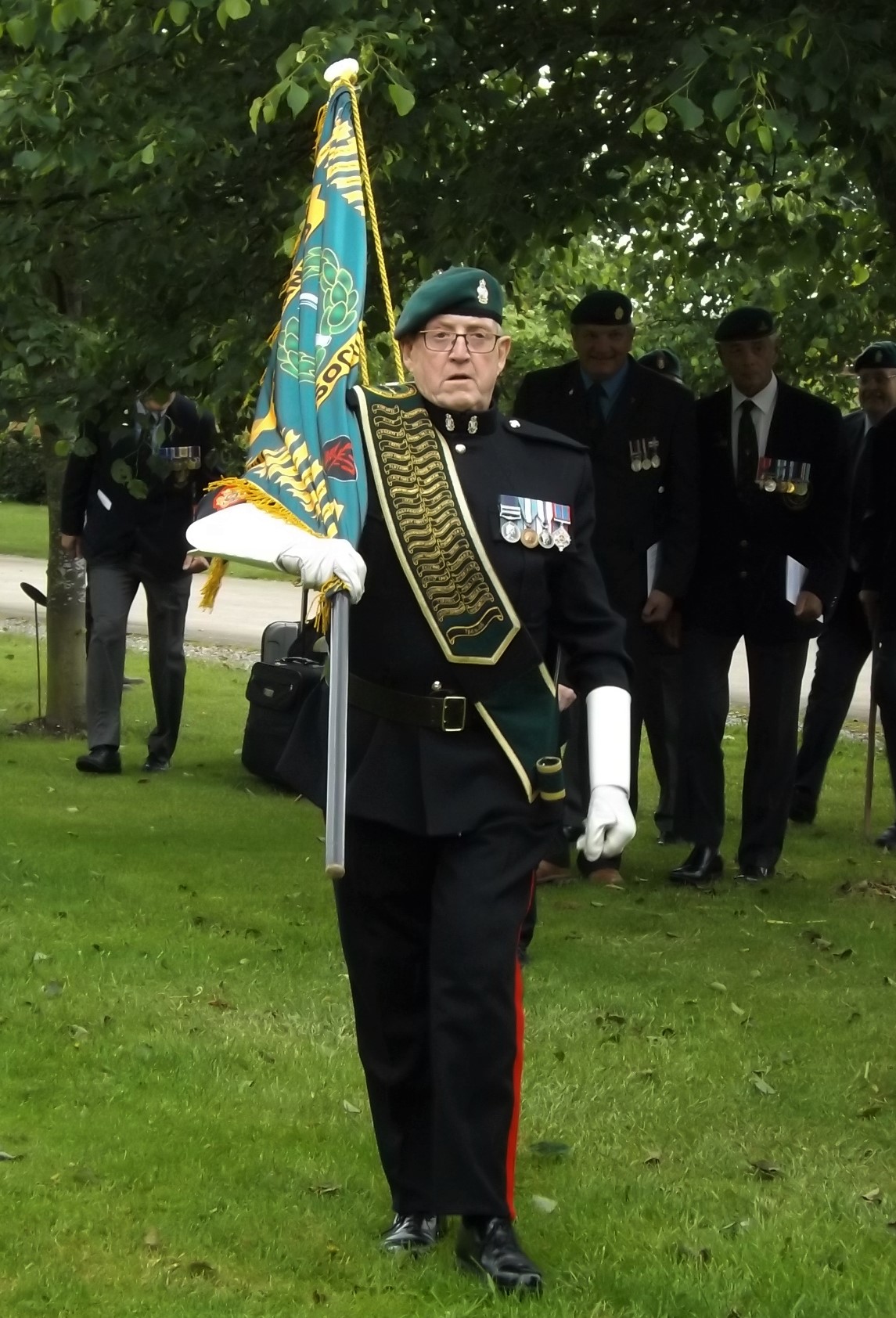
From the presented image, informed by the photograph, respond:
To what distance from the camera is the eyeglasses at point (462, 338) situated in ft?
15.9

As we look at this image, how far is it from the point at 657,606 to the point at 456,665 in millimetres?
4433

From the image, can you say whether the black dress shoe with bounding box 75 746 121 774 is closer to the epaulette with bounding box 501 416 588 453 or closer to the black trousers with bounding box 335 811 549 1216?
the black trousers with bounding box 335 811 549 1216

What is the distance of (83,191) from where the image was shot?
30.8 feet

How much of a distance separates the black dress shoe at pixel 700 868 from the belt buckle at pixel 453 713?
4.62 metres

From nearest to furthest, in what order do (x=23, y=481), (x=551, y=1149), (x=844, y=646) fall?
(x=551, y=1149), (x=844, y=646), (x=23, y=481)

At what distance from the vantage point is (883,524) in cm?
1033

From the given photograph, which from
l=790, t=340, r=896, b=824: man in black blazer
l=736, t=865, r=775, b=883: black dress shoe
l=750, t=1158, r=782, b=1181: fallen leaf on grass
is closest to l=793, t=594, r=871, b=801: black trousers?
l=790, t=340, r=896, b=824: man in black blazer

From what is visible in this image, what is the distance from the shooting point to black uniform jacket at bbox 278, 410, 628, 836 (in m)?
4.77

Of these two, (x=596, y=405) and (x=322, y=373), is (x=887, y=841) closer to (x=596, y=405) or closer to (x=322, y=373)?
(x=596, y=405)

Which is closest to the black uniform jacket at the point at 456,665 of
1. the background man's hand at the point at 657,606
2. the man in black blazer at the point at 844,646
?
the background man's hand at the point at 657,606

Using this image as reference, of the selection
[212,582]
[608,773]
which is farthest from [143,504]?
[608,773]

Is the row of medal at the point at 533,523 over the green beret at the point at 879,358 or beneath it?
beneath

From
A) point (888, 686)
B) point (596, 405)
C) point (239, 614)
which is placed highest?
point (596, 405)

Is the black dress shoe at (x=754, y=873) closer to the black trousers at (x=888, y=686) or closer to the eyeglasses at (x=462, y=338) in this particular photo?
the black trousers at (x=888, y=686)
